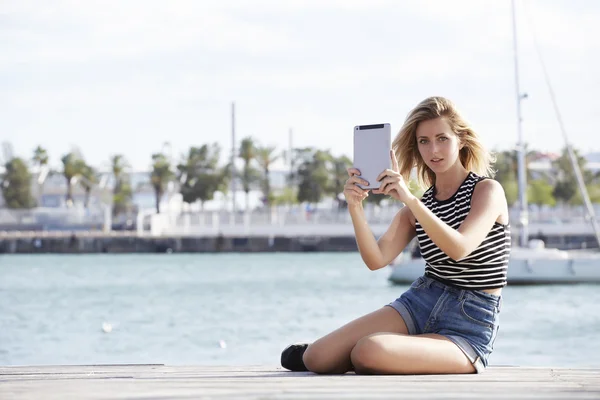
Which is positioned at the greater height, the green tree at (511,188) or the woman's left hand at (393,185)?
the woman's left hand at (393,185)

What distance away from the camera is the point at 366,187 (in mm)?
4535

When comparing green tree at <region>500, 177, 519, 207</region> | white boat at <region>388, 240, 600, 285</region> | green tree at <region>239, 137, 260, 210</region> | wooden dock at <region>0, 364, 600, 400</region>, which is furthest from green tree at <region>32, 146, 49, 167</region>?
wooden dock at <region>0, 364, 600, 400</region>

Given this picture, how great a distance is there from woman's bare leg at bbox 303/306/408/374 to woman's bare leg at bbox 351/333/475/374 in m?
0.17

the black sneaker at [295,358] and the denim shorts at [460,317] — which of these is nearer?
the denim shorts at [460,317]

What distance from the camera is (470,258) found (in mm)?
4715

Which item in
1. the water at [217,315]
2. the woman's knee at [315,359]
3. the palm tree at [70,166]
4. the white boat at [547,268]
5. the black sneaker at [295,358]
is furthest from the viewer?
the palm tree at [70,166]

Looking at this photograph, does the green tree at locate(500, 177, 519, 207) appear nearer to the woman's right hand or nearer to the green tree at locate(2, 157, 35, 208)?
the green tree at locate(2, 157, 35, 208)

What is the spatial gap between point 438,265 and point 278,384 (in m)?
1.01

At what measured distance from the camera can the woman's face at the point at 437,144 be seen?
474 centimetres

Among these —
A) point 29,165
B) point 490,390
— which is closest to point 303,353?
point 490,390

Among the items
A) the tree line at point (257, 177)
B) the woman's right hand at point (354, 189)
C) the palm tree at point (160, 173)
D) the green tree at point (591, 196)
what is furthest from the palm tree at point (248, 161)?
the woman's right hand at point (354, 189)

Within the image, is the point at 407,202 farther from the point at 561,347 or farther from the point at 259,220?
the point at 259,220

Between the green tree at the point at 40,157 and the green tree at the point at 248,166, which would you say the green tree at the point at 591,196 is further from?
the green tree at the point at 40,157

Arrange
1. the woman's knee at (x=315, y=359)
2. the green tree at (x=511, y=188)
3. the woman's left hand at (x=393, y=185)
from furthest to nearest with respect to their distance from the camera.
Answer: the green tree at (x=511, y=188)
the woman's knee at (x=315, y=359)
the woman's left hand at (x=393, y=185)
